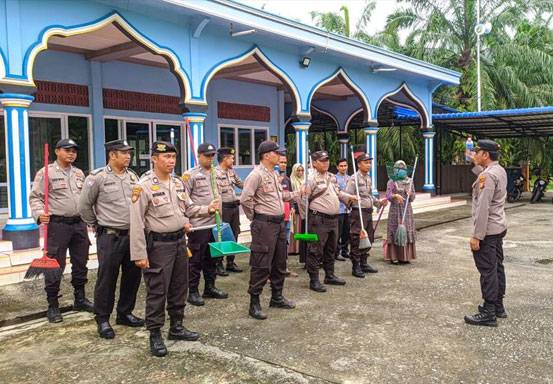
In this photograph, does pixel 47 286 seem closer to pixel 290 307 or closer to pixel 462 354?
pixel 290 307

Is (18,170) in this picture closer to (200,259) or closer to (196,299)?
(200,259)

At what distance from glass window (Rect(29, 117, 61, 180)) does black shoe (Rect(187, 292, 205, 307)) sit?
580 cm

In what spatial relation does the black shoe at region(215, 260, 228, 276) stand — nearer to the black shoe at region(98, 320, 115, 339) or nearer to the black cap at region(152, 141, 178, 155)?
the black shoe at region(98, 320, 115, 339)

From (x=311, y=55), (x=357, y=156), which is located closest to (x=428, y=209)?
(x=311, y=55)

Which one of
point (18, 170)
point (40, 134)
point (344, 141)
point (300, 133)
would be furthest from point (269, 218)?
point (344, 141)

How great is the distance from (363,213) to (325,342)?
2.86m

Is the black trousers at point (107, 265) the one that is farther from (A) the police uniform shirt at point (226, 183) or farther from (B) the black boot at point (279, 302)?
(A) the police uniform shirt at point (226, 183)

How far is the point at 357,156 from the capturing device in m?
6.66

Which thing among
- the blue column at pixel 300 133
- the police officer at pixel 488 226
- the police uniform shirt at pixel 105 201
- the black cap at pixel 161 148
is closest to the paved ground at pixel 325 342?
the police officer at pixel 488 226

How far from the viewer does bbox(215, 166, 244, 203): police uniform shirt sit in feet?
20.3

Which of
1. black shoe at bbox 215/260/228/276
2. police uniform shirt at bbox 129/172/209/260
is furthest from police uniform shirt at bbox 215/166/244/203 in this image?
police uniform shirt at bbox 129/172/209/260

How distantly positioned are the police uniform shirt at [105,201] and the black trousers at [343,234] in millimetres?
3490

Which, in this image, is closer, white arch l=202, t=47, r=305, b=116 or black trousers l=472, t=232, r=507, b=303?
black trousers l=472, t=232, r=507, b=303

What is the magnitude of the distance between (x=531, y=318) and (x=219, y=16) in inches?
245
